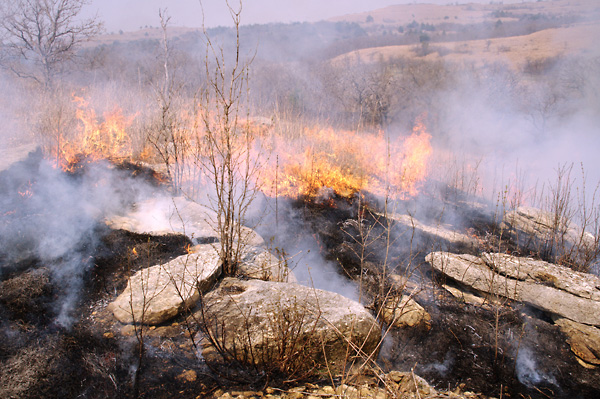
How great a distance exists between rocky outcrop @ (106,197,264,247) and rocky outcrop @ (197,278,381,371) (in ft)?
4.65

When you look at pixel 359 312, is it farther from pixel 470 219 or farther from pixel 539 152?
pixel 539 152

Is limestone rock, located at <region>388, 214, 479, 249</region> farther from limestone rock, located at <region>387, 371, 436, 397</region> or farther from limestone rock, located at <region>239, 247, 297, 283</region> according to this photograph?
limestone rock, located at <region>387, 371, 436, 397</region>

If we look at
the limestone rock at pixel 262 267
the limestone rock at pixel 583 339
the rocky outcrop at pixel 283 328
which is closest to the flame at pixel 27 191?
the limestone rock at pixel 262 267

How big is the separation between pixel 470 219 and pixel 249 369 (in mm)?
6424

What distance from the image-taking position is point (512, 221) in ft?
21.3

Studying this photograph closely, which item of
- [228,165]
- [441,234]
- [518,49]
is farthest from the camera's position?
[518,49]

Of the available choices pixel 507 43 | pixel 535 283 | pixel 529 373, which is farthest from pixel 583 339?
pixel 507 43

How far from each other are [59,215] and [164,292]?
8.41ft

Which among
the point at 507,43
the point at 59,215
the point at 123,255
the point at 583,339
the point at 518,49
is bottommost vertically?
the point at 583,339

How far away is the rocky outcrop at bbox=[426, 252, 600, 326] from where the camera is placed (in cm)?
383

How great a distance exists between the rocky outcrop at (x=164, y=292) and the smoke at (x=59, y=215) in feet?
1.79

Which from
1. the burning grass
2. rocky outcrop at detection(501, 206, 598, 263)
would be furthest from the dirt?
the burning grass

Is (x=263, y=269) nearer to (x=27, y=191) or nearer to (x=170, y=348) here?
(x=170, y=348)

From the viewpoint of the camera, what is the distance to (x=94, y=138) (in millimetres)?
7508
